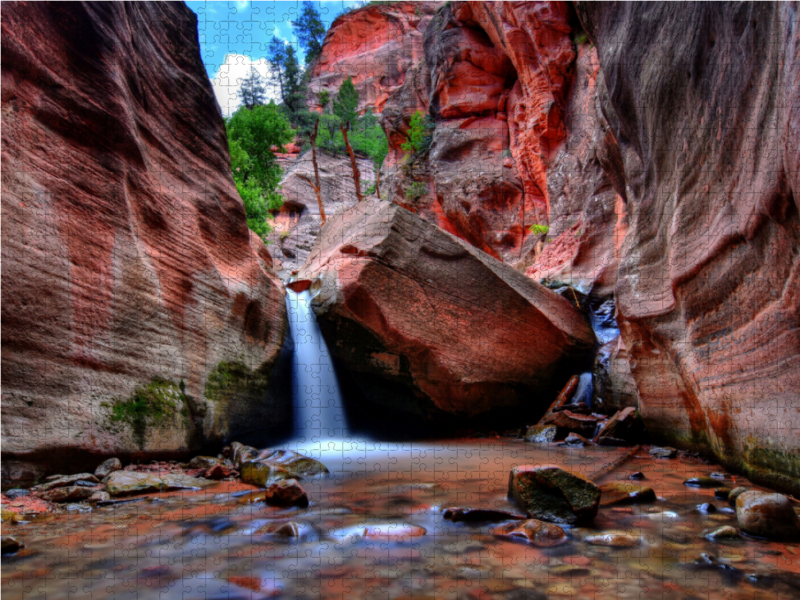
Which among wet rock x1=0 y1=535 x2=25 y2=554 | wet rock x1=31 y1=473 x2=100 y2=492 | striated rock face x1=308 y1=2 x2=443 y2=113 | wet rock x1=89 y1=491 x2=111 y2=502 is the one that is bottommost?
wet rock x1=0 y1=535 x2=25 y2=554

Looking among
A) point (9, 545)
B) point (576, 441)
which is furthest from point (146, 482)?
point (576, 441)

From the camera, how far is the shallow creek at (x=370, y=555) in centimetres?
242

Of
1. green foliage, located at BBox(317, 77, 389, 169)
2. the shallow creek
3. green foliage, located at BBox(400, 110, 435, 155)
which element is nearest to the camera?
the shallow creek

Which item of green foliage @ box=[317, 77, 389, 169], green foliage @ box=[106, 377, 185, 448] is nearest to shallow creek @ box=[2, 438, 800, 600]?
green foliage @ box=[106, 377, 185, 448]

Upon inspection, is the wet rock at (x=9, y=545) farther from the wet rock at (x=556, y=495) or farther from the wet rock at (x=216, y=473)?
the wet rock at (x=556, y=495)

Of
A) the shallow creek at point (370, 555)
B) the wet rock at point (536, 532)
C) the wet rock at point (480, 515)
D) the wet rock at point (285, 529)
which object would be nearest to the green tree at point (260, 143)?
the shallow creek at point (370, 555)

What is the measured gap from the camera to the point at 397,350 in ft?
27.1

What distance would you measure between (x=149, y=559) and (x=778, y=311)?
4.92 m

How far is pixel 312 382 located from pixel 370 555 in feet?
18.4

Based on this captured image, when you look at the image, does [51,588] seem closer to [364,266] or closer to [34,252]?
[34,252]

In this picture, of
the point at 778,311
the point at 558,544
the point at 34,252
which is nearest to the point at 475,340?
the point at 778,311
